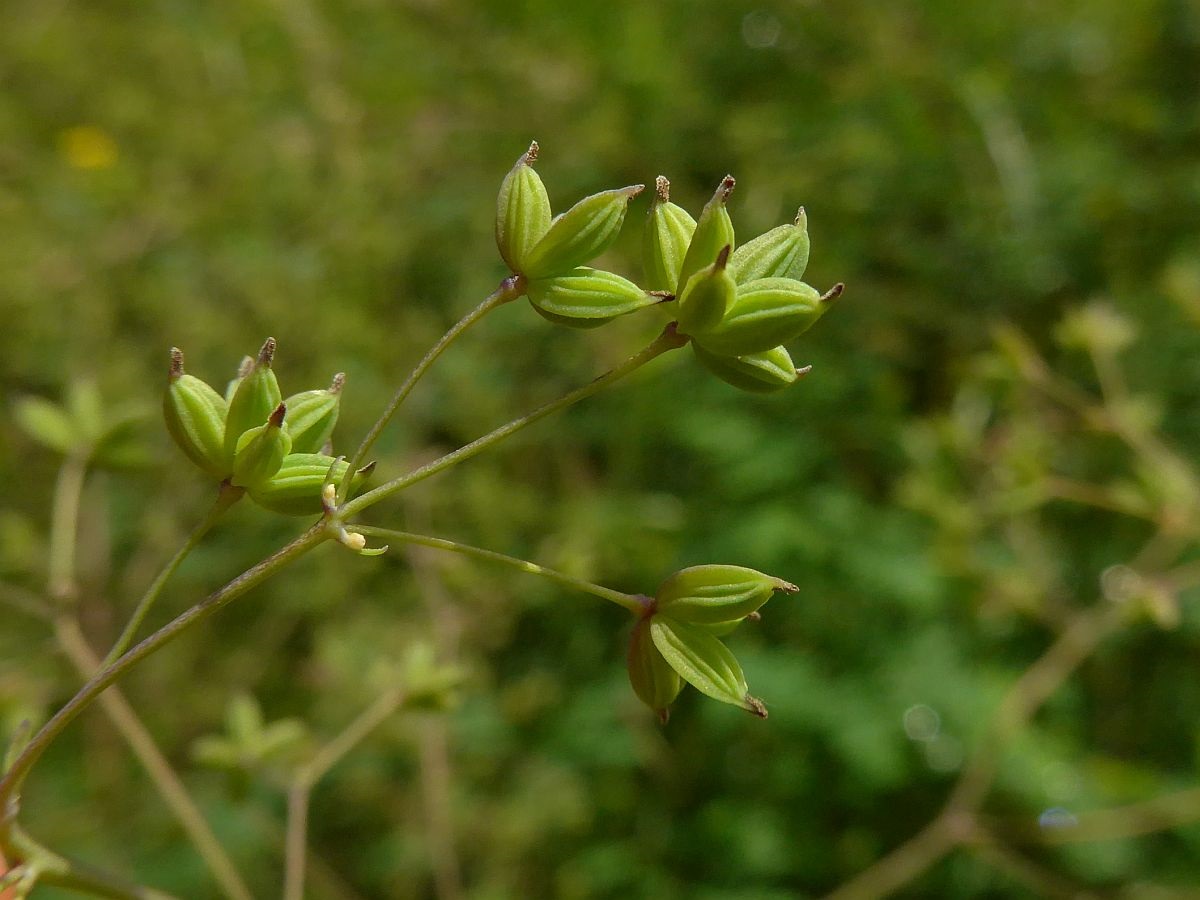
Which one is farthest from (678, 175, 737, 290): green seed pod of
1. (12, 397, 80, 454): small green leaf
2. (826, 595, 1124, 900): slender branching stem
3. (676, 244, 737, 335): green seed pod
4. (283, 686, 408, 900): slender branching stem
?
(826, 595, 1124, 900): slender branching stem

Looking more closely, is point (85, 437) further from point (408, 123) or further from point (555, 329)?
point (408, 123)

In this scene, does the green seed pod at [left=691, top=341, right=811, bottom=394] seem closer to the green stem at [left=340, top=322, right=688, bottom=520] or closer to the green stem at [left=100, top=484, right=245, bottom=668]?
the green stem at [left=340, top=322, right=688, bottom=520]

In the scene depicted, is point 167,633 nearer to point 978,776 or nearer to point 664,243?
point 664,243

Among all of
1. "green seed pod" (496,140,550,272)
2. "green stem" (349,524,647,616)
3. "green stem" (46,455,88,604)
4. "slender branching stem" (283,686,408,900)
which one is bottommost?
"slender branching stem" (283,686,408,900)

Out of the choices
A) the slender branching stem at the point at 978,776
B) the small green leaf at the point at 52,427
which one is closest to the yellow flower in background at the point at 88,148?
the small green leaf at the point at 52,427

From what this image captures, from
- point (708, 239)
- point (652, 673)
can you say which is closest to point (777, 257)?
point (708, 239)

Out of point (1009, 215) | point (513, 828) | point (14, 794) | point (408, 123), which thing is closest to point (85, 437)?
point (14, 794)
